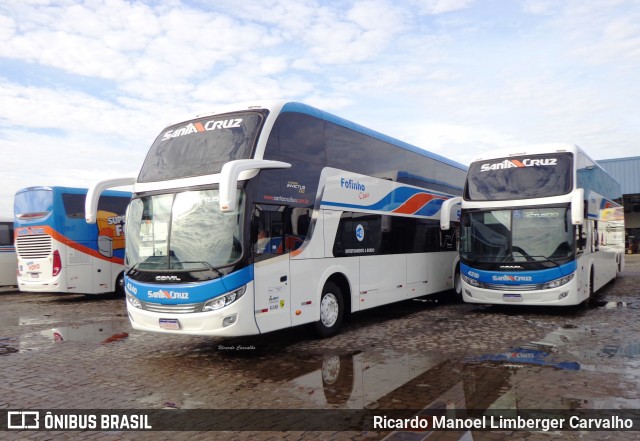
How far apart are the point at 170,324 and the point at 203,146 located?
284cm

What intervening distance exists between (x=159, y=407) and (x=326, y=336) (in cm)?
425

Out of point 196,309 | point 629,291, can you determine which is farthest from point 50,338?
point 629,291

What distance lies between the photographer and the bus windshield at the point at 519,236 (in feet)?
38.1

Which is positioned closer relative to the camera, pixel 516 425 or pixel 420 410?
pixel 516 425

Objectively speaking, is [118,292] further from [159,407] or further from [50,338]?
[159,407]

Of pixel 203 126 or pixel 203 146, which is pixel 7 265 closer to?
pixel 203 126

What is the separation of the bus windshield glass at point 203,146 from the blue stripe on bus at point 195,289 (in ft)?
5.50

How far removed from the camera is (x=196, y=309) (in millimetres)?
7766

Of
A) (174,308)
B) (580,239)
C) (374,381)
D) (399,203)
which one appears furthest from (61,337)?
(580,239)

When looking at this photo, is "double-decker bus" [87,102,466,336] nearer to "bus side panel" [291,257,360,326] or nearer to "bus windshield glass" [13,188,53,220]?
"bus side panel" [291,257,360,326]

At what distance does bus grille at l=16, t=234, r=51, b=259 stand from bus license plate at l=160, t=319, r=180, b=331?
1033cm

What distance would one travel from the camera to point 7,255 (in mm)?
20297

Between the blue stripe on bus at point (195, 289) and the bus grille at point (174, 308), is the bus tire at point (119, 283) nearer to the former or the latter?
the bus grille at point (174, 308)

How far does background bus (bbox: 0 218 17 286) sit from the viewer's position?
797 inches
